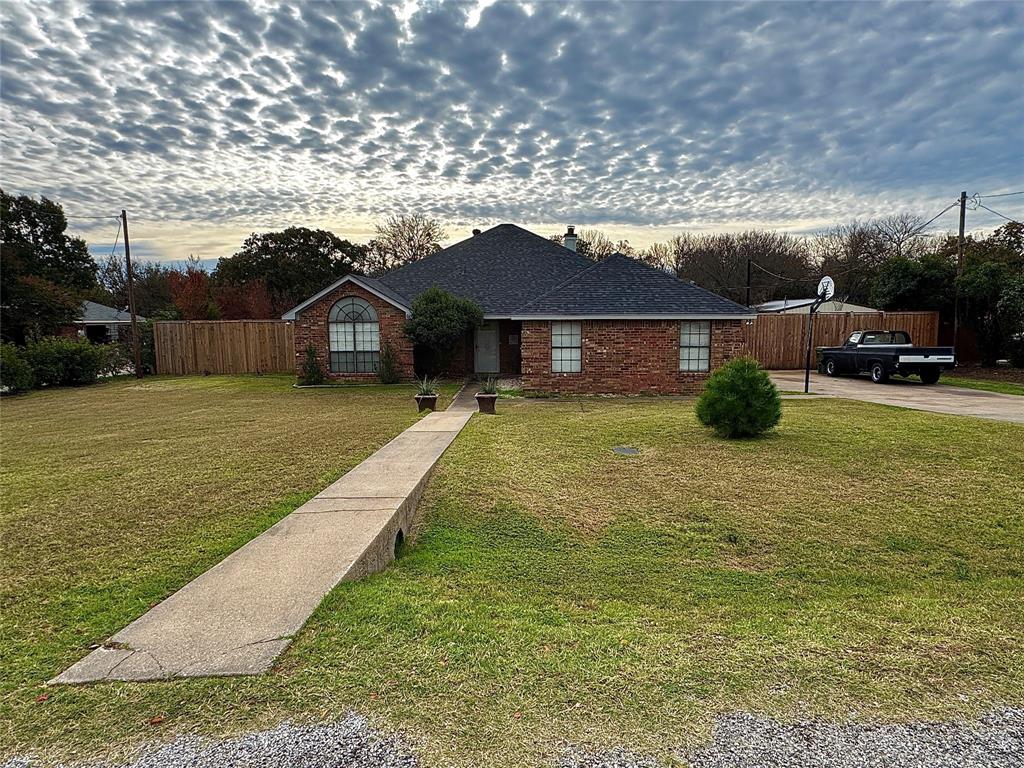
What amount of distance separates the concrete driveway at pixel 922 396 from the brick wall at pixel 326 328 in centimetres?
1177

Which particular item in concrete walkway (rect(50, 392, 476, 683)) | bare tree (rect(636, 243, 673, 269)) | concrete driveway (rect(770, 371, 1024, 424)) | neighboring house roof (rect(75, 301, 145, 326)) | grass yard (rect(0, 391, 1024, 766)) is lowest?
grass yard (rect(0, 391, 1024, 766))

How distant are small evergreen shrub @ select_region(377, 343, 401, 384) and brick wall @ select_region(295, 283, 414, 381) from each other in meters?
0.16

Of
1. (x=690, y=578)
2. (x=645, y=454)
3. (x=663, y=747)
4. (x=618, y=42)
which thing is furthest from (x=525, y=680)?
(x=618, y=42)

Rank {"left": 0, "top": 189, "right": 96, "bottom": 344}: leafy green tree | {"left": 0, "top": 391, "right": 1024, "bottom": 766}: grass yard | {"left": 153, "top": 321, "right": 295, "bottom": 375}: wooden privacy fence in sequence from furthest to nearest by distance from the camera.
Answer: {"left": 153, "top": 321, "right": 295, "bottom": 375}: wooden privacy fence
{"left": 0, "top": 189, "right": 96, "bottom": 344}: leafy green tree
{"left": 0, "top": 391, "right": 1024, "bottom": 766}: grass yard

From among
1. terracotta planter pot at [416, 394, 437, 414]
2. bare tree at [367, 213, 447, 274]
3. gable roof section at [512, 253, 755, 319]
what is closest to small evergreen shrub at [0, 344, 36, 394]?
terracotta planter pot at [416, 394, 437, 414]

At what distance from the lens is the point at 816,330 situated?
22.2m

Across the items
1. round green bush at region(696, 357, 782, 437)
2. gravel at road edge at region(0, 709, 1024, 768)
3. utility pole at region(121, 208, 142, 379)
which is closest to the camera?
gravel at road edge at region(0, 709, 1024, 768)

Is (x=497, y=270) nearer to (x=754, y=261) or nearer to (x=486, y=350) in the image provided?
(x=486, y=350)

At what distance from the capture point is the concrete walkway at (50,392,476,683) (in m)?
2.52

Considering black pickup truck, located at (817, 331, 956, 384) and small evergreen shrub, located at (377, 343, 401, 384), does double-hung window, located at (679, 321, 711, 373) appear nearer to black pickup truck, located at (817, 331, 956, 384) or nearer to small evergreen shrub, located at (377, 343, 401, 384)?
black pickup truck, located at (817, 331, 956, 384)

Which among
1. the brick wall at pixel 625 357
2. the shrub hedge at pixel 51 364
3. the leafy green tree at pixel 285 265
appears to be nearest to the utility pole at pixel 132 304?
the shrub hedge at pixel 51 364

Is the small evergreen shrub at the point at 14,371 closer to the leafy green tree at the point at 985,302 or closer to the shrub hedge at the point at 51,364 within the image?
the shrub hedge at the point at 51,364

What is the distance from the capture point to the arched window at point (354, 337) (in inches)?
659

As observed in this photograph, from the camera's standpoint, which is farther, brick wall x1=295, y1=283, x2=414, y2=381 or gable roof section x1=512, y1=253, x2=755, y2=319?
brick wall x1=295, y1=283, x2=414, y2=381
